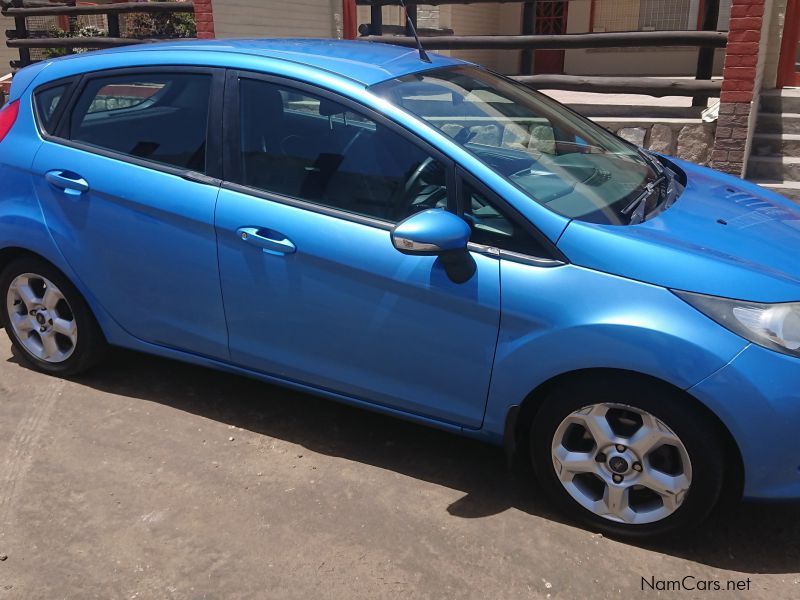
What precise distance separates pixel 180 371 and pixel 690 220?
280 cm

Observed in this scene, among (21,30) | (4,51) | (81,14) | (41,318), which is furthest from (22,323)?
(4,51)

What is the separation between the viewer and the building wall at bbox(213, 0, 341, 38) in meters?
9.90

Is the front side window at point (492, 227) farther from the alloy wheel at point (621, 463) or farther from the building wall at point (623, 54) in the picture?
the building wall at point (623, 54)

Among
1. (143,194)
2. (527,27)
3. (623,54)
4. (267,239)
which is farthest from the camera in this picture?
(623,54)

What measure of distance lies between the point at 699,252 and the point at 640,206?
0.44 m

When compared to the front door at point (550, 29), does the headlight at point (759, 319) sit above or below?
below

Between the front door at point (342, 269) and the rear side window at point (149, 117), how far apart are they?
22 cm

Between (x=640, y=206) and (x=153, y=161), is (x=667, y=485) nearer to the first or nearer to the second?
(x=640, y=206)

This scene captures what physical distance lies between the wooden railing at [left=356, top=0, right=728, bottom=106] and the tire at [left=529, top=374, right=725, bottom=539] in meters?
5.58

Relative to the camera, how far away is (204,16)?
380 inches

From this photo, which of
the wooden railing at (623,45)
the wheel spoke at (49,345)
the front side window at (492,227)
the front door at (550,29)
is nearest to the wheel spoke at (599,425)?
the front side window at (492,227)

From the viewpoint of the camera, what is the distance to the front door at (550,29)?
614 inches

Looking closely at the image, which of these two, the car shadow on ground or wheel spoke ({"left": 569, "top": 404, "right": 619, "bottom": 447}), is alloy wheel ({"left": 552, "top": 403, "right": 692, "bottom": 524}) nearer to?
wheel spoke ({"left": 569, "top": 404, "right": 619, "bottom": 447})

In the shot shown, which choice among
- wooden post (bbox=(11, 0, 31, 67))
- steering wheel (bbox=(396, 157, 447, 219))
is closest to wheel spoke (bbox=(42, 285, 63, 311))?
steering wheel (bbox=(396, 157, 447, 219))
